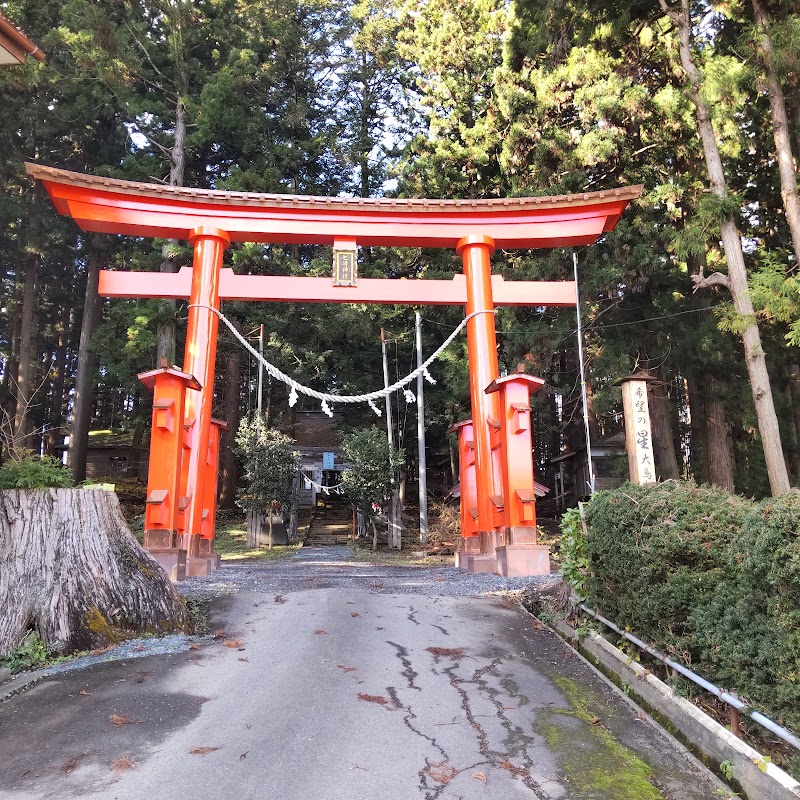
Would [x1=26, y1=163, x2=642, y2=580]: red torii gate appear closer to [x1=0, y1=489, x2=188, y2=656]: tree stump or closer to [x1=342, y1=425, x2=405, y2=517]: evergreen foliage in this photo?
[x1=0, y1=489, x2=188, y2=656]: tree stump

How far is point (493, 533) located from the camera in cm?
970

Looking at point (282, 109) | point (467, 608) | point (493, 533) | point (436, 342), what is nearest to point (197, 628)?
point (467, 608)

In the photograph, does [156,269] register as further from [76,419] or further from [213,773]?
[213,773]

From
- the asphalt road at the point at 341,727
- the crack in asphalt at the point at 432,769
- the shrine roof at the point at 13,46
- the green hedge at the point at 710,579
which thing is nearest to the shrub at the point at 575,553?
the green hedge at the point at 710,579

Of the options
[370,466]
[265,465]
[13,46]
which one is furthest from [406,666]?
[265,465]

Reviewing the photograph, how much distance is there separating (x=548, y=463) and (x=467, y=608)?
18.7 metres

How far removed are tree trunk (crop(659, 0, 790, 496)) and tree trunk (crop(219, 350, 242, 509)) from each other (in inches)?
560

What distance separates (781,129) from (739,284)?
223cm

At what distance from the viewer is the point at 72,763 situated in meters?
2.97

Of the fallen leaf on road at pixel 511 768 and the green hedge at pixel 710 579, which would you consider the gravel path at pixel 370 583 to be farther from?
the fallen leaf on road at pixel 511 768

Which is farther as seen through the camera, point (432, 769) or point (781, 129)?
point (781, 129)

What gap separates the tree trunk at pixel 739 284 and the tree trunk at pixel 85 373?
→ 1595 cm

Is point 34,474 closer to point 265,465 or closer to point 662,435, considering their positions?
point 662,435

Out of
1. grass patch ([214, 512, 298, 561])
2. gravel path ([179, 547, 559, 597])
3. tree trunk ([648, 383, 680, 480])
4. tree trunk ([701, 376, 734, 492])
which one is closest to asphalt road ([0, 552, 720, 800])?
gravel path ([179, 547, 559, 597])
